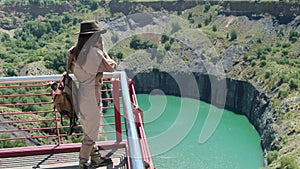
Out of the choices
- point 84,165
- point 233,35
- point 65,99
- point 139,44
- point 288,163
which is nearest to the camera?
point 65,99

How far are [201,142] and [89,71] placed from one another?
106ft

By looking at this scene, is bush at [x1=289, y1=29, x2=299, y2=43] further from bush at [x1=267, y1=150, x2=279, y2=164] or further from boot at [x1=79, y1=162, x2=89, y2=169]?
boot at [x1=79, y1=162, x2=89, y2=169]

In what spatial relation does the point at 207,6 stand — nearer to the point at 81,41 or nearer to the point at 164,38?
the point at 164,38

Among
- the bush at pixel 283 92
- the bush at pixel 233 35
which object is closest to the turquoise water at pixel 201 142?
the bush at pixel 283 92

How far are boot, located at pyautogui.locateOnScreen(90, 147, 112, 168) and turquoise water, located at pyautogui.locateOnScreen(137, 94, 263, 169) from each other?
1916 cm

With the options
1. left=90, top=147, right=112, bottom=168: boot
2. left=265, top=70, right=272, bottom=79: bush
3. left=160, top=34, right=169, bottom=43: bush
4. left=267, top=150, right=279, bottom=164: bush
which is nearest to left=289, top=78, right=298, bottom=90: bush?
left=265, top=70, right=272, bottom=79: bush

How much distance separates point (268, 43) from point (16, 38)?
1612 inches

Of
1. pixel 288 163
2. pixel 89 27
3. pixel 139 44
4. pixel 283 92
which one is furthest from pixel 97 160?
pixel 139 44

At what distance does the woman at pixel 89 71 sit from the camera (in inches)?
152

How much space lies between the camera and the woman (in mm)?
3855

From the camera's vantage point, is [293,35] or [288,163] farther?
Result: [293,35]

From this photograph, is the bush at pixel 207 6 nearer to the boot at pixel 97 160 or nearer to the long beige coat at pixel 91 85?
the boot at pixel 97 160

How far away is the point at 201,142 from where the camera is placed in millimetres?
35375

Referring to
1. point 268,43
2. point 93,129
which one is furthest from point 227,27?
point 93,129
